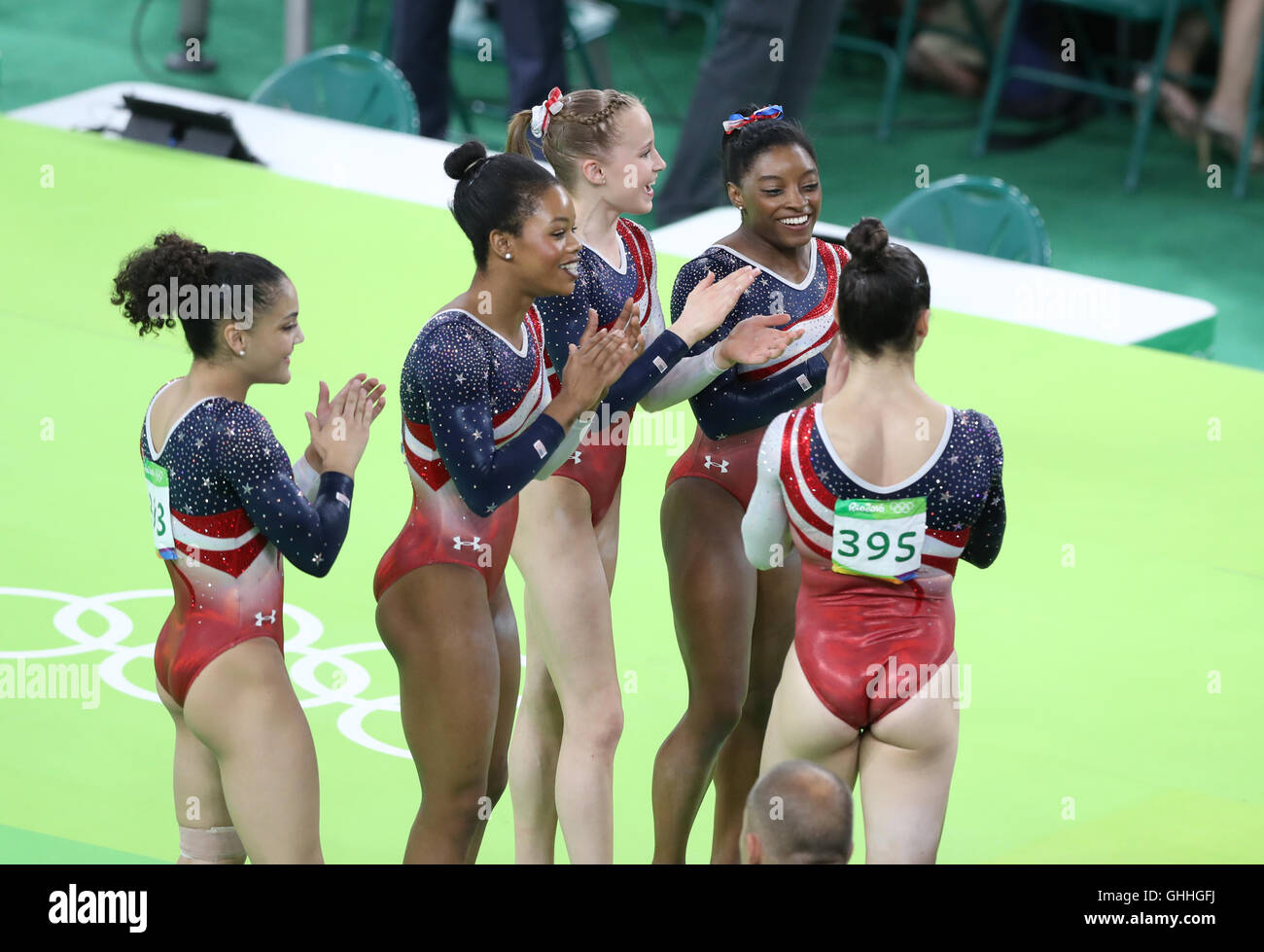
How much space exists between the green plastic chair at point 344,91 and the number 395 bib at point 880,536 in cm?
662

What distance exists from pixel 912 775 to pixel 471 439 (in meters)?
1.10

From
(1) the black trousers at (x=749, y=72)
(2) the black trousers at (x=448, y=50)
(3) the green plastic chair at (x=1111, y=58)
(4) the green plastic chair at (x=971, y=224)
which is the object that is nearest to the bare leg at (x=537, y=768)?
(4) the green plastic chair at (x=971, y=224)

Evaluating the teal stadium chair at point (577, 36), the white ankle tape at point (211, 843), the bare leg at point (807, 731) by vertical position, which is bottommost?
the white ankle tape at point (211, 843)

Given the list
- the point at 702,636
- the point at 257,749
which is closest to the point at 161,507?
the point at 257,749

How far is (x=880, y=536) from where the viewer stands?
3.96 m

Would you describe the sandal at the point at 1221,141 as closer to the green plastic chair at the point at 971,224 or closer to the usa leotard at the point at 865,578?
the green plastic chair at the point at 971,224

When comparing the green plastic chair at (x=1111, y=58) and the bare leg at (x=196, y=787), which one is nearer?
the bare leg at (x=196, y=787)

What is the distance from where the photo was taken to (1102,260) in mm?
10625

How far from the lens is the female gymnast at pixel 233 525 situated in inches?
158

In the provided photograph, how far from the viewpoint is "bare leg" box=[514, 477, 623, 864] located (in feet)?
14.8

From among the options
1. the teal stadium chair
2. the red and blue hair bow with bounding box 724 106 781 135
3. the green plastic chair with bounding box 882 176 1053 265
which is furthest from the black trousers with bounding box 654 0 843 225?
the red and blue hair bow with bounding box 724 106 781 135

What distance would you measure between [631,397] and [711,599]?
51cm

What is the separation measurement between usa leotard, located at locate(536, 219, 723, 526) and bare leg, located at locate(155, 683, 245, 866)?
3.29ft

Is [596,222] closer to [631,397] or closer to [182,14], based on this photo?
[631,397]
